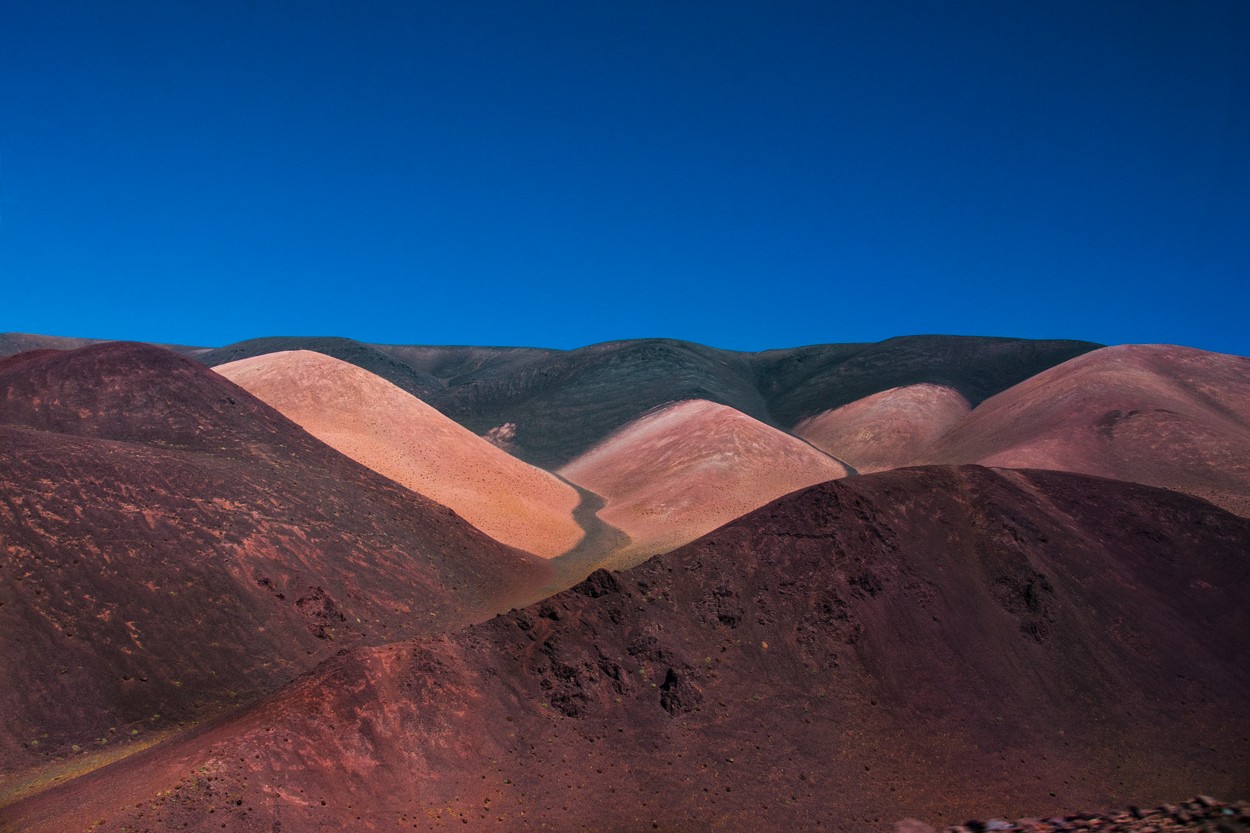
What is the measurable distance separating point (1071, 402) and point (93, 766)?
98.7 m

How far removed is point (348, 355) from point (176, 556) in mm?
152160

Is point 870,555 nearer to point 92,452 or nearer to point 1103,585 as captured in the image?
point 1103,585

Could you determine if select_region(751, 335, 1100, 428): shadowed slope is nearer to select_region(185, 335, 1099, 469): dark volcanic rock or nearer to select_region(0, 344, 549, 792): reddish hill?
select_region(185, 335, 1099, 469): dark volcanic rock

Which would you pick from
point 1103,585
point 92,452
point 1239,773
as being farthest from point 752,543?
point 92,452

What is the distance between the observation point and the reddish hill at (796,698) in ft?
81.5

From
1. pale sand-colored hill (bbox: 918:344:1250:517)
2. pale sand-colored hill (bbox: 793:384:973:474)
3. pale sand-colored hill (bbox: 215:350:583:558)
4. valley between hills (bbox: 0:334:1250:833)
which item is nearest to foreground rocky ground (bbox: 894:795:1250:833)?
valley between hills (bbox: 0:334:1250:833)

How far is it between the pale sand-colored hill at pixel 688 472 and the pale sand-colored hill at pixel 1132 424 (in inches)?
740

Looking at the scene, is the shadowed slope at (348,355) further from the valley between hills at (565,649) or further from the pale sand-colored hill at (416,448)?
the valley between hills at (565,649)

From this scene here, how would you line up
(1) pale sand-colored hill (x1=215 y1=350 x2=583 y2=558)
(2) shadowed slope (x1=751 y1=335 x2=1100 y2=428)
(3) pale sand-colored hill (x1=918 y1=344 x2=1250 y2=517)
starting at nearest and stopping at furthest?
(1) pale sand-colored hill (x1=215 y1=350 x2=583 y2=558) → (3) pale sand-colored hill (x1=918 y1=344 x2=1250 y2=517) → (2) shadowed slope (x1=751 y1=335 x2=1100 y2=428)

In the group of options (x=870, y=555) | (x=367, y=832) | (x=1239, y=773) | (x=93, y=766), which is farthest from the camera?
(x=870, y=555)

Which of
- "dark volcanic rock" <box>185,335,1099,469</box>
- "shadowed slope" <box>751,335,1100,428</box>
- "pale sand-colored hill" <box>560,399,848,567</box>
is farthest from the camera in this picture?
"shadowed slope" <box>751,335,1100,428</box>

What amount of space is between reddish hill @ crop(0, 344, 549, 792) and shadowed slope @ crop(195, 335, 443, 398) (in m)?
114

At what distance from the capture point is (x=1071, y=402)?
10175 centimetres

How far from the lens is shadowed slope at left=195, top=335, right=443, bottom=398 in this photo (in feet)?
589
